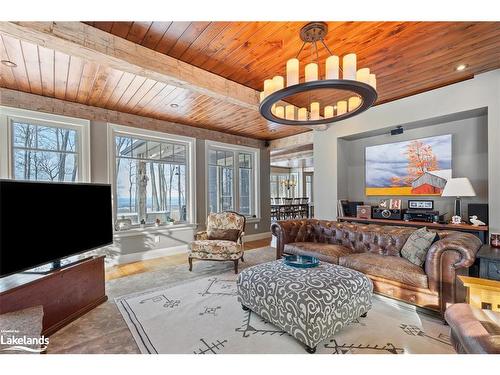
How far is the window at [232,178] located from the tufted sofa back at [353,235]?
96.9 inches

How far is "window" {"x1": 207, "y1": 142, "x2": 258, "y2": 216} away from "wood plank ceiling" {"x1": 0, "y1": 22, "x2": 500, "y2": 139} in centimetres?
209

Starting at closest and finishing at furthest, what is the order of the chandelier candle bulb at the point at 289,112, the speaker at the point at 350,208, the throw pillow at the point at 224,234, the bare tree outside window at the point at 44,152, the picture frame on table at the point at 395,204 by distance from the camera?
the chandelier candle bulb at the point at 289,112, the bare tree outside window at the point at 44,152, the throw pillow at the point at 224,234, the picture frame on table at the point at 395,204, the speaker at the point at 350,208

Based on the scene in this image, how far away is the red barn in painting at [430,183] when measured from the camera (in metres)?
3.54

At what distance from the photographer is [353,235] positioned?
3.23m

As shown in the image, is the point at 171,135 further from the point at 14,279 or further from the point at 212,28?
the point at 14,279

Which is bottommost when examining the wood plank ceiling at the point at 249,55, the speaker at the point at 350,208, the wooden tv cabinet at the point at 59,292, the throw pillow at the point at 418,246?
the wooden tv cabinet at the point at 59,292

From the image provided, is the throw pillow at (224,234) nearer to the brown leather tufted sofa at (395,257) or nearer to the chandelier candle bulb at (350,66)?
the brown leather tufted sofa at (395,257)

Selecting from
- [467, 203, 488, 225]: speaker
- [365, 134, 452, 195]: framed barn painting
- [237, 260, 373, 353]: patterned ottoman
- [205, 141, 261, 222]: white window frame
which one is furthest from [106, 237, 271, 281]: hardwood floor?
[467, 203, 488, 225]: speaker

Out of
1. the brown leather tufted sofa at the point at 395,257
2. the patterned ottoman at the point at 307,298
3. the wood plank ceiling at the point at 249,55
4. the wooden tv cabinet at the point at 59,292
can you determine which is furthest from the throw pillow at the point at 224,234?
the wood plank ceiling at the point at 249,55

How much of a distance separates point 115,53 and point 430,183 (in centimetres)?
474
